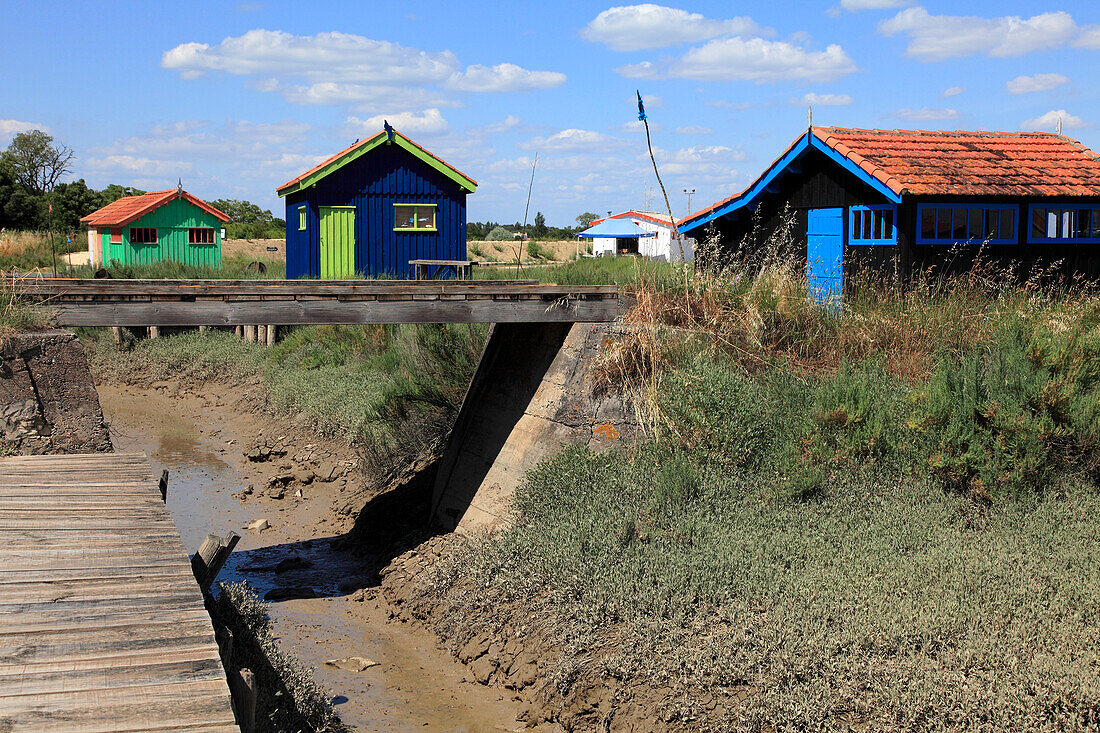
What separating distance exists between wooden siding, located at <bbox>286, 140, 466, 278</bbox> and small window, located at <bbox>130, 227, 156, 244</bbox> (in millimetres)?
10559

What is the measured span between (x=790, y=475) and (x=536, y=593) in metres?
2.52

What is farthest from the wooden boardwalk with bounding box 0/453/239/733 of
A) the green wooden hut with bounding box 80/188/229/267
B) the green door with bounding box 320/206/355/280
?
the green wooden hut with bounding box 80/188/229/267

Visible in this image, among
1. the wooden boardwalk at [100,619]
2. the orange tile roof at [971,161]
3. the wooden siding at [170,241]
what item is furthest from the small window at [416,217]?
the wooden boardwalk at [100,619]

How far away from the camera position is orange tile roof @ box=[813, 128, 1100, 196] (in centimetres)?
1232

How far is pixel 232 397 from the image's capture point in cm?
1886

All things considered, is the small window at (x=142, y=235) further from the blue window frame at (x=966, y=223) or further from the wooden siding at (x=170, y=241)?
the blue window frame at (x=966, y=223)

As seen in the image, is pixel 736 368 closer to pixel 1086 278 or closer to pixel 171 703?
pixel 1086 278

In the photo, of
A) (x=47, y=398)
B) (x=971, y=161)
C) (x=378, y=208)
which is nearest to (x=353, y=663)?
(x=47, y=398)

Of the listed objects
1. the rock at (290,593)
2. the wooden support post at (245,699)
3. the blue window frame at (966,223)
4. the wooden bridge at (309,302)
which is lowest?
the rock at (290,593)

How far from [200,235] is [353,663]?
79.6 ft

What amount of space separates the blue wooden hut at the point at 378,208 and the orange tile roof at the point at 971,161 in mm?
9050

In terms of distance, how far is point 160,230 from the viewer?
28.8m

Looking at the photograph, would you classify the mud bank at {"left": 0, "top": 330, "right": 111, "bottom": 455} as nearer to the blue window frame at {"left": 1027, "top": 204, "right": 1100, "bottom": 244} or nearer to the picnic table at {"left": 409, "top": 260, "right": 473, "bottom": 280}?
the picnic table at {"left": 409, "top": 260, "right": 473, "bottom": 280}

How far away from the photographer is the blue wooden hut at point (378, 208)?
1938 centimetres
